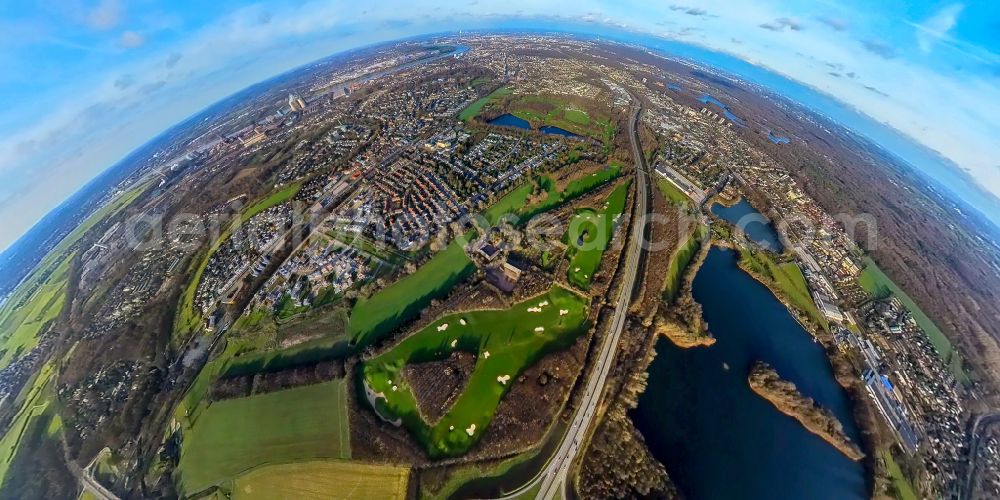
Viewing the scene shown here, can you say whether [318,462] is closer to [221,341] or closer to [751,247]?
[221,341]

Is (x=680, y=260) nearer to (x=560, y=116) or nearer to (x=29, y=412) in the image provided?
(x=560, y=116)

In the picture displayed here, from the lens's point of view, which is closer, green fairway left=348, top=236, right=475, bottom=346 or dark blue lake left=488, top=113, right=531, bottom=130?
green fairway left=348, top=236, right=475, bottom=346

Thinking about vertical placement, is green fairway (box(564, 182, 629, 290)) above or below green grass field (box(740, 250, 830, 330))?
above

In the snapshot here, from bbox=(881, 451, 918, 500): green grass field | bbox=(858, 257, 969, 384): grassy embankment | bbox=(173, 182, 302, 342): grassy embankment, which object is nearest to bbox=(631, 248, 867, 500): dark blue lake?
bbox=(881, 451, 918, 500): green grass field

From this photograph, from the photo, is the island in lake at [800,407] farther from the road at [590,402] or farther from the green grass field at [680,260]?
the road at [590,402]

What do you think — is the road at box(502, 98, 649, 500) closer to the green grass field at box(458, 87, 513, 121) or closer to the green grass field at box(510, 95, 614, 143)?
the green grass field at box(510, 95, 614, 143)
